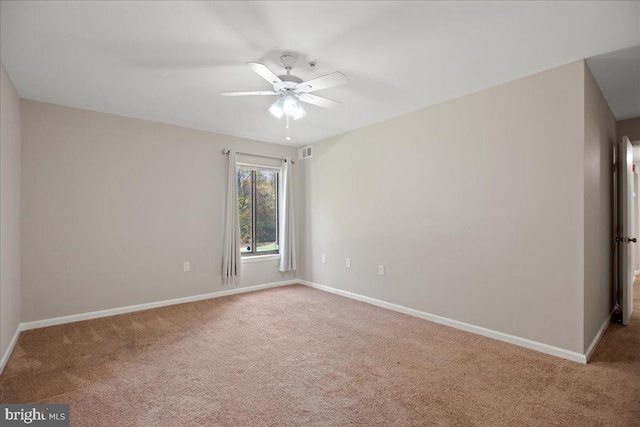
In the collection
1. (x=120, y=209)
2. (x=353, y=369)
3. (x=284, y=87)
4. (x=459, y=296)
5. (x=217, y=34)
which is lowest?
(x=353, y=369)

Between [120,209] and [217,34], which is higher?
[217,34]

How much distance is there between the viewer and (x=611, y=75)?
8.97ft

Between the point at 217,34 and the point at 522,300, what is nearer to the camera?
the point at 217,34

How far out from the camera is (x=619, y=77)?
276 cm

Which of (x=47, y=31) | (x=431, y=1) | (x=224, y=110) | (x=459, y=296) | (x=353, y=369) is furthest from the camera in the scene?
(x=224, y=110)

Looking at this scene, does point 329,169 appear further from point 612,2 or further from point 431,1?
point 612,2

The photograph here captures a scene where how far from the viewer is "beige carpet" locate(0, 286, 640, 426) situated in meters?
1.87

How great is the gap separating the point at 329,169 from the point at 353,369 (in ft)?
10.5

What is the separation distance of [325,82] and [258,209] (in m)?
3.18

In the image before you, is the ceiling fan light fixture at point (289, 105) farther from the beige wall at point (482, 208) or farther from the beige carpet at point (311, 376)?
the beige carpet at point (311, 376)

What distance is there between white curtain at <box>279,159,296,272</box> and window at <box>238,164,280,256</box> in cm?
16

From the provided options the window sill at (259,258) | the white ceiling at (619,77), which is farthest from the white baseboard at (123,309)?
the white ceiling at (619,77)

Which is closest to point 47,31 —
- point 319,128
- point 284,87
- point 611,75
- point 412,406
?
point 284,87

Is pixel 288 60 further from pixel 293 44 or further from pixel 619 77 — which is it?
pixel 619 77
